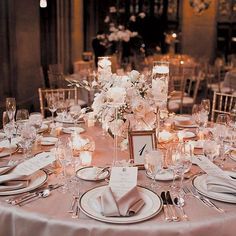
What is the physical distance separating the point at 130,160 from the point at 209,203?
56cm

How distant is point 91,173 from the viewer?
2.19 m

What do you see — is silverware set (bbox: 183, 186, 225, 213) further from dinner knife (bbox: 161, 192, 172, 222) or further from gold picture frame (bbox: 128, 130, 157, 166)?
gold picture frame (bbox: 128, 130, 157, 166)

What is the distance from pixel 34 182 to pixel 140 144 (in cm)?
62

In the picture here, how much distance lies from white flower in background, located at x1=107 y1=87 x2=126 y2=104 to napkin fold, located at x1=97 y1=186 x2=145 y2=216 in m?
0.62

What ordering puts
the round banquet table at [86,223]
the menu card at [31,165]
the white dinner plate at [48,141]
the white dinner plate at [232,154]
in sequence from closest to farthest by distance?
the round banquet table at [86,223] < the menu card at [31,165] < the white dinner plate at [232,154] < the white dinner plate at [48,141]

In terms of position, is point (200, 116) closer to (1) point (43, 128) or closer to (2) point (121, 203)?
(1) point (43, 128)

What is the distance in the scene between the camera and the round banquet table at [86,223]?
5.46ft

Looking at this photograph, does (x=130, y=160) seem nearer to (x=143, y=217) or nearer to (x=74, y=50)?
(x=143, y=217)

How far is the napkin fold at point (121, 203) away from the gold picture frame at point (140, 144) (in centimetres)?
47

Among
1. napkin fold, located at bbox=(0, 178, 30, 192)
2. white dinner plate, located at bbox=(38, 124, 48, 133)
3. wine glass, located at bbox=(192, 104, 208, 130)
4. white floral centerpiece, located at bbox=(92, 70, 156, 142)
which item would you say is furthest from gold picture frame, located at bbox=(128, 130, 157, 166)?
white dinner plate, located at bbox=(38, 124, 48, 133)

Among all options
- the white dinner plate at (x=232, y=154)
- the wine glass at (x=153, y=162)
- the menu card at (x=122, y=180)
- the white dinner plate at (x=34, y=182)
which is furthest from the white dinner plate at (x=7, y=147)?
the white dinner plate at (x=232, y=154)

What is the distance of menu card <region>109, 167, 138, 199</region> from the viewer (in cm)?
184

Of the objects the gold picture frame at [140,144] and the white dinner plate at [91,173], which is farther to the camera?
the gold picture frame at [140,144]

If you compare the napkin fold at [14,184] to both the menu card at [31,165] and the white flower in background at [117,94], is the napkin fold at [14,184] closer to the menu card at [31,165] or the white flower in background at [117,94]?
the menu card at [31,165]
